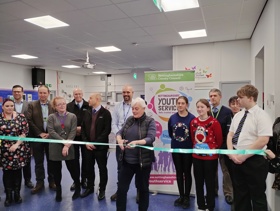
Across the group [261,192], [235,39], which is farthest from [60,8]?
[235,39]

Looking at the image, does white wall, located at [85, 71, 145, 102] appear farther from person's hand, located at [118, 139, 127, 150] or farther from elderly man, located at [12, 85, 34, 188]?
person's hand, located at [118, 139, 127, 150]

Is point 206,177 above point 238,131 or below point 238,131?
below

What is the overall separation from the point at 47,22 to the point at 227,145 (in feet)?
13.7

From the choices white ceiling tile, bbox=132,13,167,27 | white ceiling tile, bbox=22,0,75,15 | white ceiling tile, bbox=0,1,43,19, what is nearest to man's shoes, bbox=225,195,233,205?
white ceiling tile, bbox=132,13,167,27

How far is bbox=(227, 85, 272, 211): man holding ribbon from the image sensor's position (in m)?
2.12

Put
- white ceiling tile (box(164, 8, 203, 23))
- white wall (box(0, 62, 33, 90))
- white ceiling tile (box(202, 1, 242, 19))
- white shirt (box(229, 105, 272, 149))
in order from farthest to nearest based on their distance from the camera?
white wall (box(0, 62, 33, 90)), white ceiling tile (box(164, 8, 203, 23)), white ceiling tile (box(202, 1, 242, 19)), white shirt (box(229, 105, 272, 149))

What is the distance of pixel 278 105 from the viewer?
9.79ft

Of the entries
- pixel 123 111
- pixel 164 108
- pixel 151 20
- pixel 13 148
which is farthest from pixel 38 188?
pixel 151 20

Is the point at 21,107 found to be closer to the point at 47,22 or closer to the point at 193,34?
the point at 47,22

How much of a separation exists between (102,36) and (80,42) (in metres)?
0.87

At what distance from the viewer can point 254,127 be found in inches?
85.1

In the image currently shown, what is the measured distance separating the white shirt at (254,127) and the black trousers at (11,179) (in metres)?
2.90

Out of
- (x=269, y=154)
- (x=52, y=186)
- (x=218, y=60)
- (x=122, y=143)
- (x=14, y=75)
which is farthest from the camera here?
(x=14, y=75)

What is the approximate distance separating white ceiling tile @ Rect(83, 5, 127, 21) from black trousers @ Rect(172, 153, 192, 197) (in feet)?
8.70
